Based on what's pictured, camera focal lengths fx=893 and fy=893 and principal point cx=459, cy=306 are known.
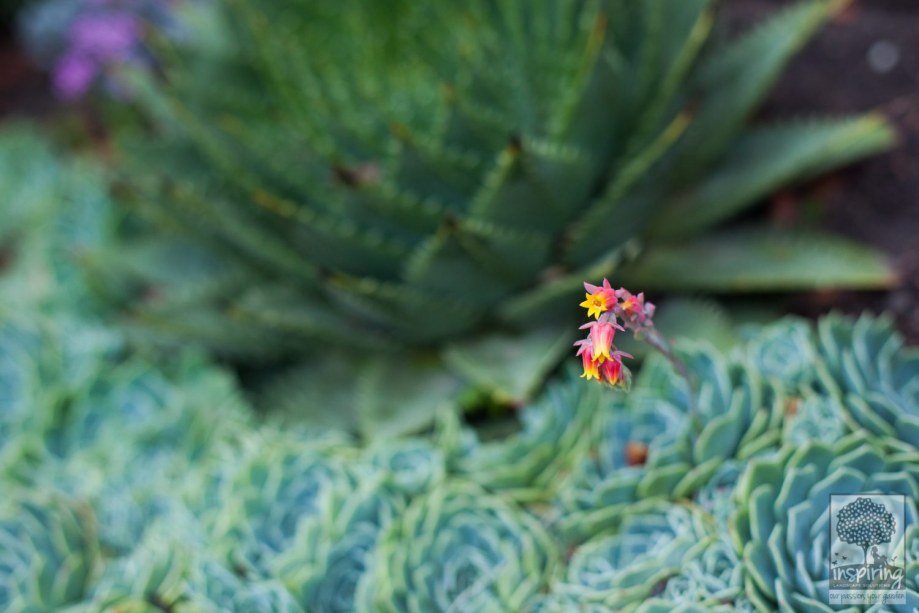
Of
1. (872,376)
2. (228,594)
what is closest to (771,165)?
(872,376)

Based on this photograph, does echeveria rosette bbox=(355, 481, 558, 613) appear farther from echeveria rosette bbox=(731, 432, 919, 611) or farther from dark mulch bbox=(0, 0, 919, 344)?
dark mulch bbox=(0, 0, 919, 344)

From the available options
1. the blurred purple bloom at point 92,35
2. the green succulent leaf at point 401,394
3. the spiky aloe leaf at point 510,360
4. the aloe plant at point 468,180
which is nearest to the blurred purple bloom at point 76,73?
the blurred purple bloom at point 92,35

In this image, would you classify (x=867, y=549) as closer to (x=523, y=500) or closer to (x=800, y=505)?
(x=800, y=505)

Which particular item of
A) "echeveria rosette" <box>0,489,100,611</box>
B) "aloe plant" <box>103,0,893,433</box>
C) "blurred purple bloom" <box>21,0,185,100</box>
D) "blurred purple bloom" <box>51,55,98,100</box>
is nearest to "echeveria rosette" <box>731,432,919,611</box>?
"aloe plant" <box>103,0,893,433</box>

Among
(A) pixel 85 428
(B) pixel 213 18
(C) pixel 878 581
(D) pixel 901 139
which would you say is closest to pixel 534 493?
(C) pixel 878 581

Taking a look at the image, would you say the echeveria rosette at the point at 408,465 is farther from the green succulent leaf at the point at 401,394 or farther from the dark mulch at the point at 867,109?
the dark mulch at the point at 867,109

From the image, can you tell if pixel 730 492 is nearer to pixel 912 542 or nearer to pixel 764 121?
pixel 912 542
